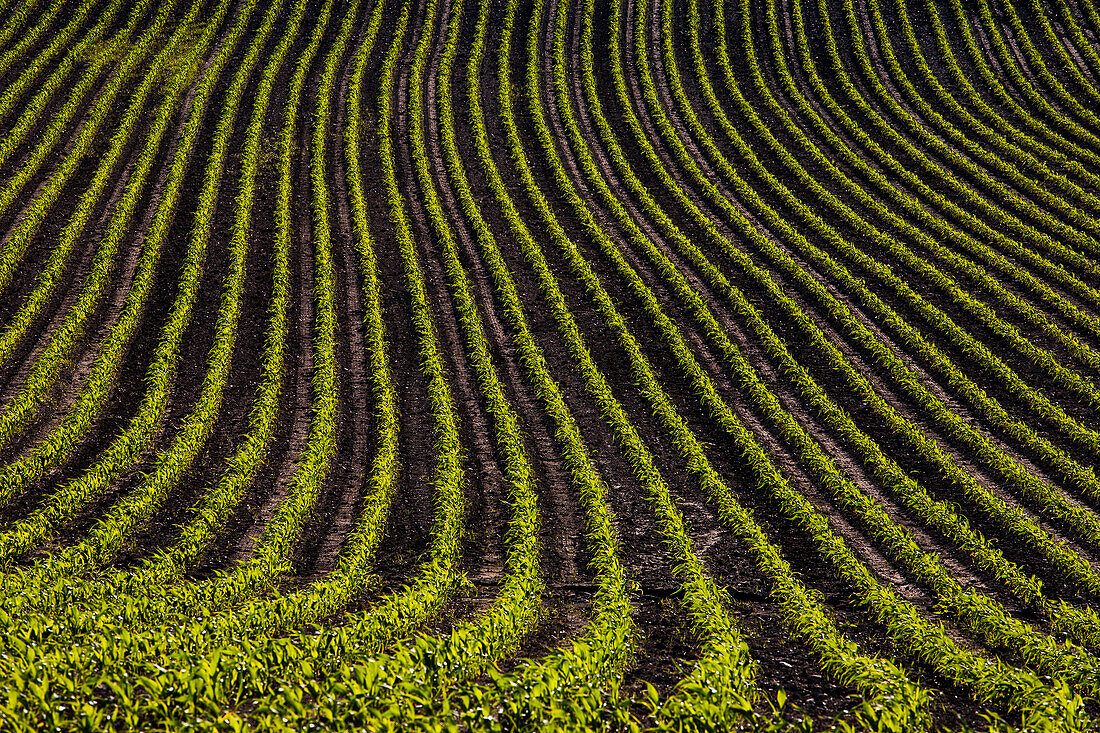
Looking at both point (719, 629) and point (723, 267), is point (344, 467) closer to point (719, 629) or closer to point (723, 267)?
point (719, 629)

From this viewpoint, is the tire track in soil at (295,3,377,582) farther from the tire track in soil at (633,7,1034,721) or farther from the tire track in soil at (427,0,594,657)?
the tire track in soil at (633,7,1034,721)

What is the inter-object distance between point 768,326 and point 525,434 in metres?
Result: 7.21

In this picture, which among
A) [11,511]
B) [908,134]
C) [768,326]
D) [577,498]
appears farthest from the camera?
[908,134]

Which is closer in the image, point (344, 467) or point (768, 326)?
point (344, 467)

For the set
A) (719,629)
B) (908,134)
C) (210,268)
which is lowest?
(719,629)

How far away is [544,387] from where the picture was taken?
52.0 ft

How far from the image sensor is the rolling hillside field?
780cm

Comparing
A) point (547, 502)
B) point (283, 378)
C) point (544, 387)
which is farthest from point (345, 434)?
point (547, 502)

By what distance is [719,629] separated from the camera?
29.9 ft

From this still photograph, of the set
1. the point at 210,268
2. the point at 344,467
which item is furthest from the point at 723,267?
the point at 210,268

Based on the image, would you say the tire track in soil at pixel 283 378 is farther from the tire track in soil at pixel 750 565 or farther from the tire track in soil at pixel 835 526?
the tire track in soil at pixel 835 526

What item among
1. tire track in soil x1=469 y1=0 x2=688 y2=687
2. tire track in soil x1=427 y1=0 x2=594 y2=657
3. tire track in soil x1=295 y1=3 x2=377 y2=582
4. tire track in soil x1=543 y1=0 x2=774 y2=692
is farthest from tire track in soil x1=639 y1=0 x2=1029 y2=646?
tire track in soil x1=295 y1=3 x2=377 y2=582

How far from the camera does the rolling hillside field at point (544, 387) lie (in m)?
7.80

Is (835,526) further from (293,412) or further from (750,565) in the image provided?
(293,412)
